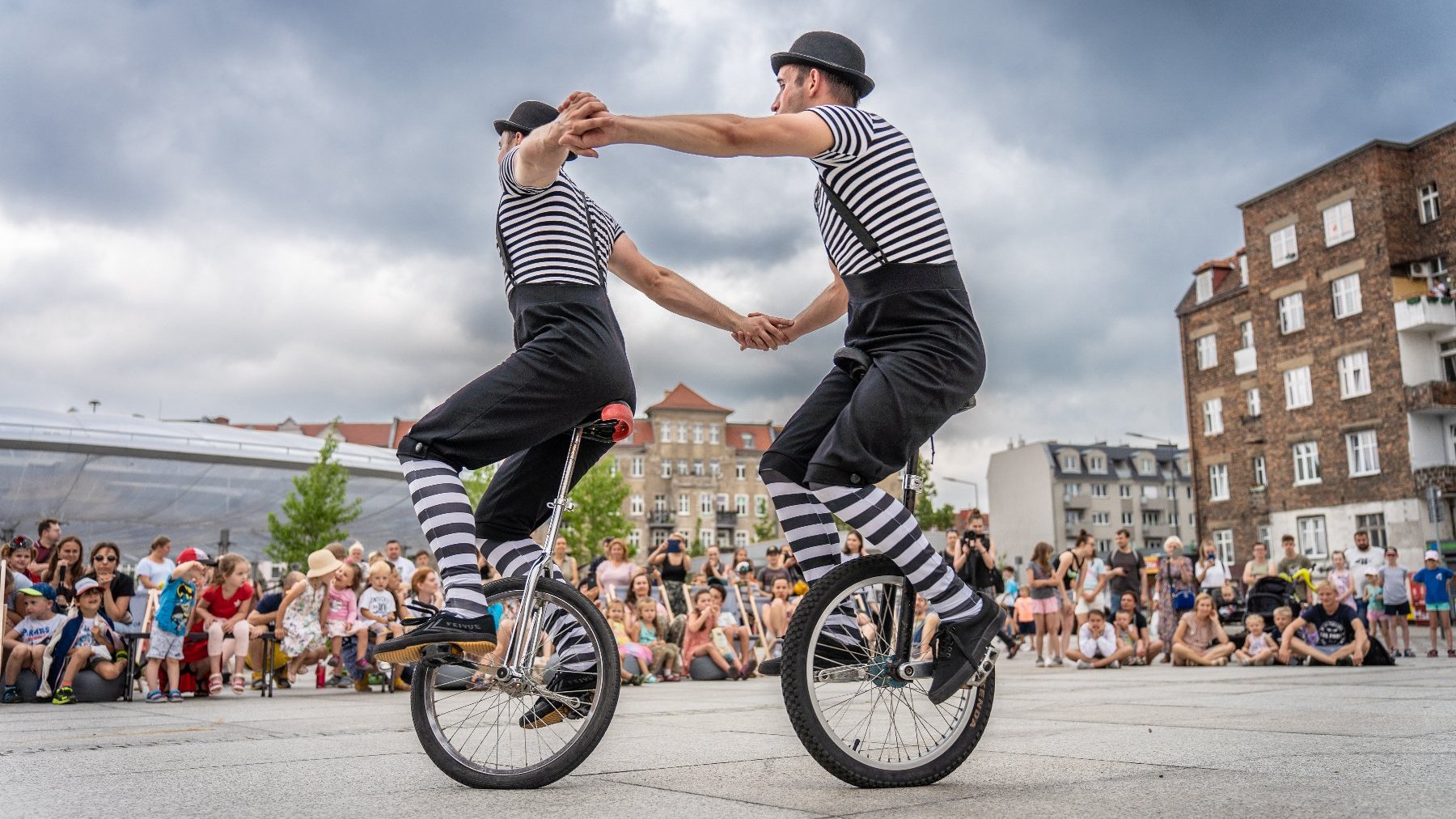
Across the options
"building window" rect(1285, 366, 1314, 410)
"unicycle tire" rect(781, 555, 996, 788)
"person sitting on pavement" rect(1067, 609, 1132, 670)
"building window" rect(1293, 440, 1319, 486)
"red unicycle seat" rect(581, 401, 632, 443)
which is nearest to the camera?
"unicycle tire" rect(781, 555, 996, 788)

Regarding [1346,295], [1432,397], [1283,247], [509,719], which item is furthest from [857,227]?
[1283,247]

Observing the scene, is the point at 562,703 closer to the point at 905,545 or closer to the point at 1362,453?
the point at 905,545

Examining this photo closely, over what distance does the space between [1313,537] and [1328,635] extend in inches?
1136

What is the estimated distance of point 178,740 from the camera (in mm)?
5430

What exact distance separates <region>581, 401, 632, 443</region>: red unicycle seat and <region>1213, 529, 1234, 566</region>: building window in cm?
4579

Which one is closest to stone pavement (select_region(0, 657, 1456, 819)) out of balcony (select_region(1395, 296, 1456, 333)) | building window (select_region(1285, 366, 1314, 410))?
balcony (select_region(1395, 296, 1456, 333))

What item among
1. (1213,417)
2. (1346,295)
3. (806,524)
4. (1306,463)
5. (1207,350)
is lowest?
(806,524)

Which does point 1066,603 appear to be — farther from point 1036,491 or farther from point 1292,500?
point 1036,491

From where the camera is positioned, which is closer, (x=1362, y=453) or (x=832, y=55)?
(x=832, y=55)

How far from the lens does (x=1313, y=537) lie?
40.2 m

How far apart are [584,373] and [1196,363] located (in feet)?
157

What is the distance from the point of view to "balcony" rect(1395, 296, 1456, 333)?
36188 millimetres

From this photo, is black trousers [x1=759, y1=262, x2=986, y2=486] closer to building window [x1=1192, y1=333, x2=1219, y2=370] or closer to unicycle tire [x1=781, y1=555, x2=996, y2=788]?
unicycle tire [x1=781, y1=555, x2=996, y2=788]

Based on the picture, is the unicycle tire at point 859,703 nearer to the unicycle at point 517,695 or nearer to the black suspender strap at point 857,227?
the unicycle at point 517,695
